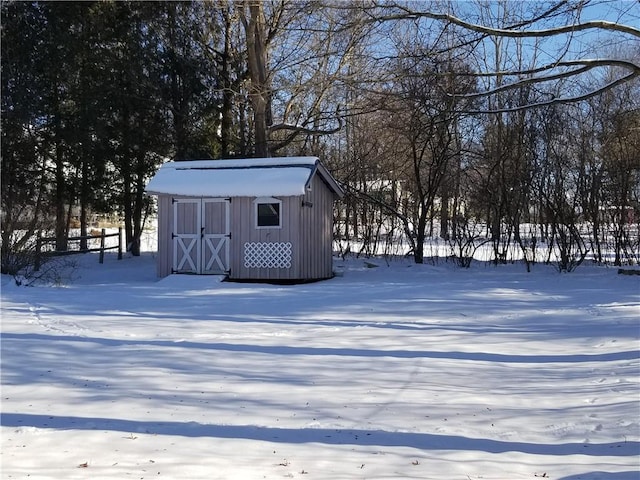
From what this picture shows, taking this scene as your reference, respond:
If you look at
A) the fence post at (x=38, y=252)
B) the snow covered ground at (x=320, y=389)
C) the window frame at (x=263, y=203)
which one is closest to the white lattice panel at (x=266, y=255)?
the window frame at (x=263, y=203)

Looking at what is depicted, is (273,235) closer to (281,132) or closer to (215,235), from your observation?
(215,235)

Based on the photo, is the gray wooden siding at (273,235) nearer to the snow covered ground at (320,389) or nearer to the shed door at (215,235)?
the shed door at (215,235)

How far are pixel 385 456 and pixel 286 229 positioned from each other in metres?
12.2

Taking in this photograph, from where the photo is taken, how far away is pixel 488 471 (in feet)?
13.2

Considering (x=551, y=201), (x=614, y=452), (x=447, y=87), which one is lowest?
(x=614, y=452)

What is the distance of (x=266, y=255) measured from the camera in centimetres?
1641

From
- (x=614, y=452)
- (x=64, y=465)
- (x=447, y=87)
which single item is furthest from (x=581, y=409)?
(x=447, y=87)

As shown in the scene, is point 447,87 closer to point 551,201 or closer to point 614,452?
point 551,201

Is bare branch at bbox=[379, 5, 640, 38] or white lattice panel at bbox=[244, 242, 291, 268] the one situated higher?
bare branch at bbox=[379, 5, 640, 38]

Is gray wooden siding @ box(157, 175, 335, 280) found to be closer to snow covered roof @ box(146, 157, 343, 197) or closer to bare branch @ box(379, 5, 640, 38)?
snow covered roof @ box(146, 157, 343, 197)

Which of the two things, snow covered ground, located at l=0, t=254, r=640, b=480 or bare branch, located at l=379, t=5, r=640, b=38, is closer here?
snow covered ground, located at l=0, t=254, r=640, b=480

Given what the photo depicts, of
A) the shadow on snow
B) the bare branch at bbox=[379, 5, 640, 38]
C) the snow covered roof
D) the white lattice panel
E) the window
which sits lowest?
the shadow on snow

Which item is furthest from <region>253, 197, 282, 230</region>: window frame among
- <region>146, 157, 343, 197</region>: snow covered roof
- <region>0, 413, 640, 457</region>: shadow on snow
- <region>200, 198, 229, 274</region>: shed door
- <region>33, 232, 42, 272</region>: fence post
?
<region>0, 413, 640, 457</region>: shadow on snow

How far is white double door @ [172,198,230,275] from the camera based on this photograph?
16609mm
